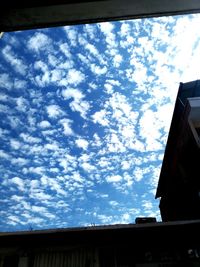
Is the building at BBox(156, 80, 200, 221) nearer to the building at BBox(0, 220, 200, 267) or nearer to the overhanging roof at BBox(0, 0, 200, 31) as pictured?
the building at BBox(0, 220, 200, 267)

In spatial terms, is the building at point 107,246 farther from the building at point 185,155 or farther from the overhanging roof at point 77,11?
the overhanging roof at point 77,11

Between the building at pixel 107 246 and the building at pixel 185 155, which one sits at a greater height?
the building at pixel 185 155

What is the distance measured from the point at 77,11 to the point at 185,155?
12.9 m

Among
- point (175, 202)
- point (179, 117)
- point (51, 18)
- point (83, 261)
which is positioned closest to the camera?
point (51, 18)

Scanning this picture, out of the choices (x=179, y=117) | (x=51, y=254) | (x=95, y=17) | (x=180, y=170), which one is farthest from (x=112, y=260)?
(x=95, y=17)

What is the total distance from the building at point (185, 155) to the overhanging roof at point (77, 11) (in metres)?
10.1

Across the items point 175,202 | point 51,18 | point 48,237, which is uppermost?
point 175,202

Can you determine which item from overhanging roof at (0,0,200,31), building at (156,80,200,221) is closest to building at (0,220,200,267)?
building at (156,80,200,221)

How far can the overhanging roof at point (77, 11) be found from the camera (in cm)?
148

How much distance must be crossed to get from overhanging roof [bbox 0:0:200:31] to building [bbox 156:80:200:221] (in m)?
10.1

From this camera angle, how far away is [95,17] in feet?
5.31

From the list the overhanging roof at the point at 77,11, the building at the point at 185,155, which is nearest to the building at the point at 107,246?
the building at the point at 185,155

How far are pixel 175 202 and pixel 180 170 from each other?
3805 mm

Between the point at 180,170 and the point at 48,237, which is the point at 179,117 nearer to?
the point at 180,170
